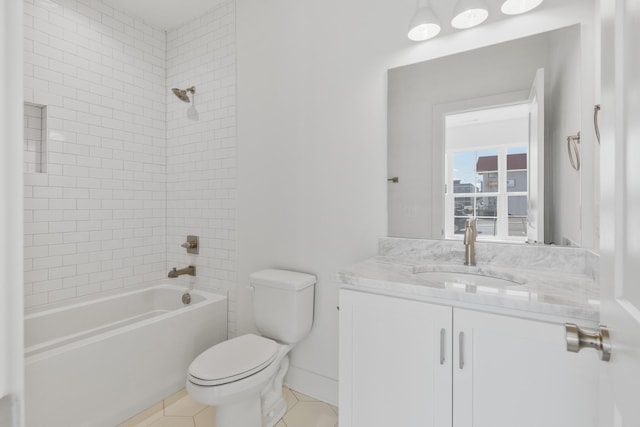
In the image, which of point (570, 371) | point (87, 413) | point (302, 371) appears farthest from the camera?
point (302, 371)

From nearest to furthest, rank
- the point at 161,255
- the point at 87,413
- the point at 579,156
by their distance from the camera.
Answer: the point at 579,156 < the point at 87,413 < the point at 161,255

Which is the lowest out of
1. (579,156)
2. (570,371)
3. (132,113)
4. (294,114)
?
(570,371)

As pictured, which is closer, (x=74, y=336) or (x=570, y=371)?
(x=570, y=371)

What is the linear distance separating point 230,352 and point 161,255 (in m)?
1.42

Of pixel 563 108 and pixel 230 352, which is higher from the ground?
pixel 563 108

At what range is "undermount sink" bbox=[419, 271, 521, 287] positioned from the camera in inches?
50.1

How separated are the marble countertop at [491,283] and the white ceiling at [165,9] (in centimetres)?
234

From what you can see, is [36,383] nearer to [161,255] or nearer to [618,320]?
[161,255]

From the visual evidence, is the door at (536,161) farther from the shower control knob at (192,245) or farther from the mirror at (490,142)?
the shower control knob at (192,245)

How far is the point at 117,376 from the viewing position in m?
1.66

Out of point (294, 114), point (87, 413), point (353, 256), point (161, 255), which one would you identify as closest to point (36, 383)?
point (87, 413)

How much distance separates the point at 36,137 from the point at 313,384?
244 cm

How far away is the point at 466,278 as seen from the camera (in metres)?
1.36

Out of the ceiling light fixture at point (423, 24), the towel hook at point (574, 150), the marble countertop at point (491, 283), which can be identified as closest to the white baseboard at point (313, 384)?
the marble countertop at point (491, 283)
